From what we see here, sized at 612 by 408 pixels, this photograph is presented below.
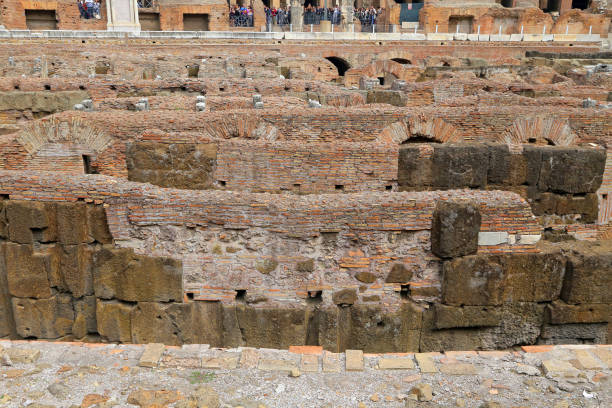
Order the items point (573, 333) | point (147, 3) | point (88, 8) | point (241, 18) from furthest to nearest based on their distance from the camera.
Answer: point (241, 18) → point (147, 3) → point (88, 8) → point (573, 333)

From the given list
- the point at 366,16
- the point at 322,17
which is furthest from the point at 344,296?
the point at 366,16

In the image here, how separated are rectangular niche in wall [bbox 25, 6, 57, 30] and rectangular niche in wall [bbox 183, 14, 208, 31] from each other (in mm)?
6722

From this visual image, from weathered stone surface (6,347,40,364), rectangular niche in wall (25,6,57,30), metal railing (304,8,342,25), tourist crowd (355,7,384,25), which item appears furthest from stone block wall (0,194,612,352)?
tourist crowd (355,7,384,25)

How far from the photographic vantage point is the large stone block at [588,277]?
15.5 ft

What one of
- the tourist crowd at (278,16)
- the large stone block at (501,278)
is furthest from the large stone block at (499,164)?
the tourist crowd at (278,16)

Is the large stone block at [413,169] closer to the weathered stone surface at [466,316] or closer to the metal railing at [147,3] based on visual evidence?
the weathered stone surface at [466,316]

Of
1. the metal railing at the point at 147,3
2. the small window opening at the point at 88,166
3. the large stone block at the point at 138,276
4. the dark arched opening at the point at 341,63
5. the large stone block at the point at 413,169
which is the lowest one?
the large stone block at the point at 138,276

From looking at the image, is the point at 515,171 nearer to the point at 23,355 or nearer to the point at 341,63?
the point at 23,355

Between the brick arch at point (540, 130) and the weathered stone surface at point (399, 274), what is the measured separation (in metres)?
4.46

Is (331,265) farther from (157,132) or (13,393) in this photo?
(157,132)

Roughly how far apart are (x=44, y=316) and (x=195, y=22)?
27.3 metres

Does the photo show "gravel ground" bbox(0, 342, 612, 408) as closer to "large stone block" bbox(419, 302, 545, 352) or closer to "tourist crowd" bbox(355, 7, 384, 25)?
"large stone block" bbox(419, 302, 545, 352)

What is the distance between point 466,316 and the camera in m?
4.84

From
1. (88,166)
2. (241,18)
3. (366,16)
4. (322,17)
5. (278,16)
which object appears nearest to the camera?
(88,166)
